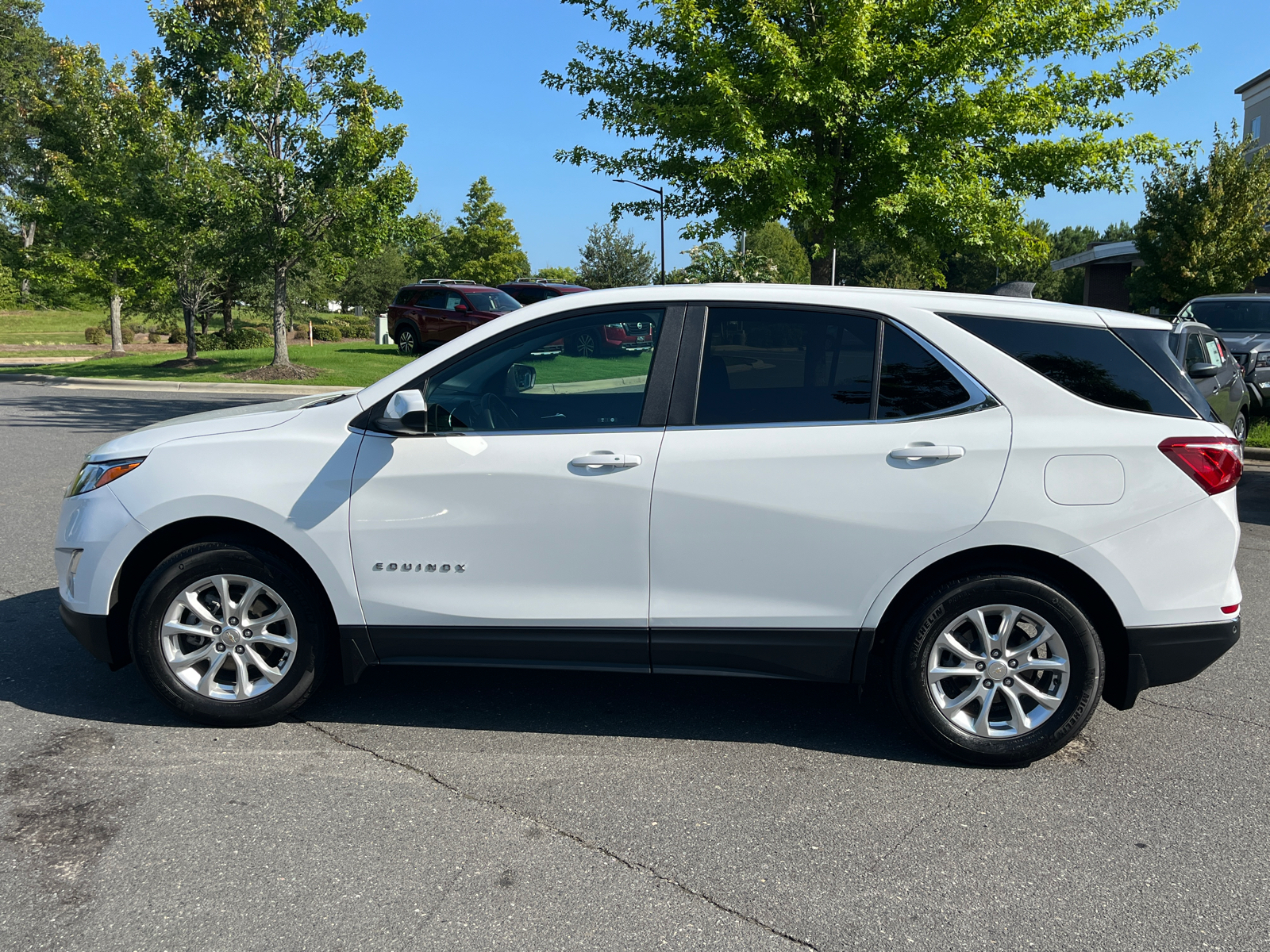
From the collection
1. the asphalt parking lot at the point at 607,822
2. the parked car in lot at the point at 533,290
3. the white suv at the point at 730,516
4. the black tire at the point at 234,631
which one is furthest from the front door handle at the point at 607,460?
the parked car in lot at the point at 533,290

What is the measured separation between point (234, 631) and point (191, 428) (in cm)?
86

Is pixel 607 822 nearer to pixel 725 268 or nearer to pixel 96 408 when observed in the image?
pixel 96 408

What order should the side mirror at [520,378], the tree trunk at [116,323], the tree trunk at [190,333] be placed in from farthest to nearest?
1. the tree trunk at [116,323]
2. the tree trunk at [190,333]
3. the side mirror at [520,378]

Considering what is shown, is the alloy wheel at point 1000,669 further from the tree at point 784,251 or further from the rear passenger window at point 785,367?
the tree at point 784,251

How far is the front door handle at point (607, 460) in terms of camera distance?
3.76m

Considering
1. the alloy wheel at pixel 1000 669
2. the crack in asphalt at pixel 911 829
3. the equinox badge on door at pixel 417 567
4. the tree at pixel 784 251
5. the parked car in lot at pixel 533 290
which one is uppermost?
the tree at pixel 784 251

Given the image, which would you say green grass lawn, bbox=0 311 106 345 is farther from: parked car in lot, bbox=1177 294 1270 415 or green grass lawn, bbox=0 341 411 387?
parked car in lot, bbox=1177 294 1270 415

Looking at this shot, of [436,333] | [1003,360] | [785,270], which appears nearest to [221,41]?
[436,333]

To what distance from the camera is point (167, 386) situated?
20.5 meters

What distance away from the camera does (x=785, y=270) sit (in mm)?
68312

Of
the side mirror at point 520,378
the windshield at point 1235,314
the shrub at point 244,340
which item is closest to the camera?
the side mirror at point 520,378

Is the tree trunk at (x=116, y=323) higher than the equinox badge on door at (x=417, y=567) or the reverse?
higher

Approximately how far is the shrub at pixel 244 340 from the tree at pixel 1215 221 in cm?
2747

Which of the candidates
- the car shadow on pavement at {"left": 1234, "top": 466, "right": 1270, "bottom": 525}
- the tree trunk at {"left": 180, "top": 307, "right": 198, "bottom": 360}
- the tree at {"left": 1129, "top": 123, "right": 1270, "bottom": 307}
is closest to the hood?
the car shadow on pavement at {"left": 1234, "top": 466, "right": 1270, "bottom": 525}
